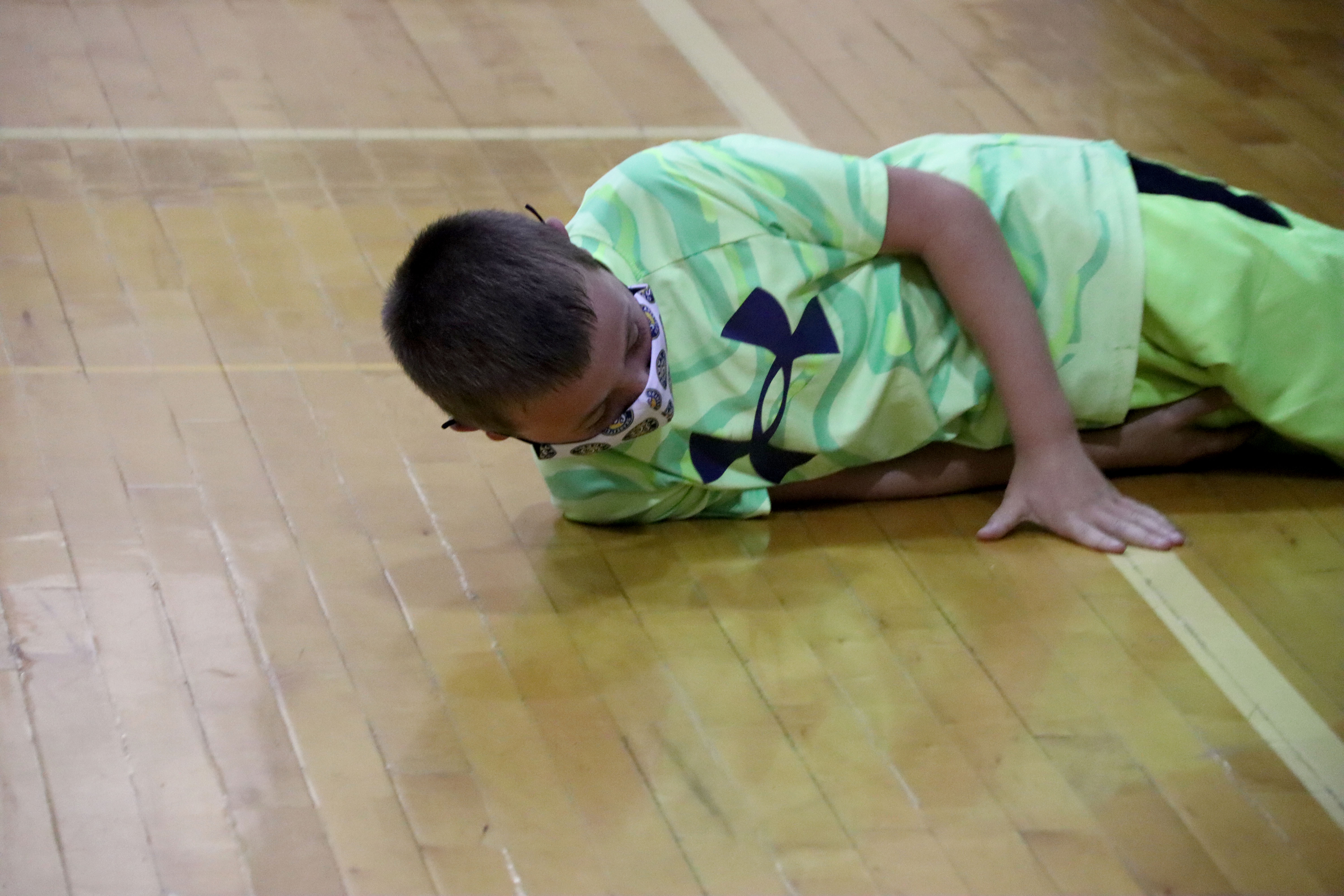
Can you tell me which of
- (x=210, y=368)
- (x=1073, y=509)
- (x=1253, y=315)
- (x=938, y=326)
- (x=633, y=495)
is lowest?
(x=210, y=368)

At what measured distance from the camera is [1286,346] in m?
1.43

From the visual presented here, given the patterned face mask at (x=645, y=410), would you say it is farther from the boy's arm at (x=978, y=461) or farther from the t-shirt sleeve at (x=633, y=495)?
the boy's arm at (x=978, y=461)

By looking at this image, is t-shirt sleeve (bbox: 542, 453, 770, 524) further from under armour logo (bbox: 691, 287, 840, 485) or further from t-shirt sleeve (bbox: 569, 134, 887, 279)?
t-shirt sleeve (bbox: 569, 134, 887, 279)

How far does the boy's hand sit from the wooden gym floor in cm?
3

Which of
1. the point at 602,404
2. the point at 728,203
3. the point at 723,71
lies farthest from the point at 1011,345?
the point at 723,71

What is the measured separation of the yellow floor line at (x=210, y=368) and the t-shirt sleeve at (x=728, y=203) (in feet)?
1.30

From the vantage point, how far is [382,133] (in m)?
2.07

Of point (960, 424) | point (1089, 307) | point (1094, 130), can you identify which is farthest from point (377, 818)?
point (1094, 130)

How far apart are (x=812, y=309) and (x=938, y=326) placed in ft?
0.50

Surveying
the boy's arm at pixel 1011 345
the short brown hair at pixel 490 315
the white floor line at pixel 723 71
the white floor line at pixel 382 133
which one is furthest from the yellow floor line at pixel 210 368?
the white floor line at pixel 723 71

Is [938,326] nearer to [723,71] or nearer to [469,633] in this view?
[469,633]

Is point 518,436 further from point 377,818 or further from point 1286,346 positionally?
point 1286,346

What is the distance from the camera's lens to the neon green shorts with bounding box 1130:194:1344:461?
142 centimetres

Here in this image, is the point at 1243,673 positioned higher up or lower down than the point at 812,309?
lower down
